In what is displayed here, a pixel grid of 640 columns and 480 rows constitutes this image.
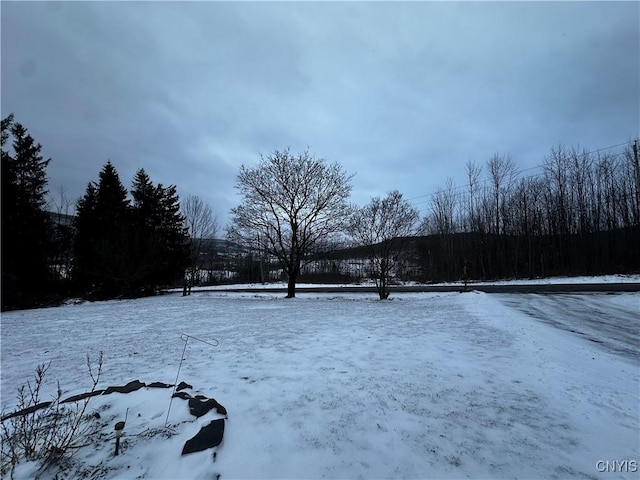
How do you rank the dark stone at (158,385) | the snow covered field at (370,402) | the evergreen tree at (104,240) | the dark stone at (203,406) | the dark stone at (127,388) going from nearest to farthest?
the snow covered field at (370,402)
the dark stone at (203,406)
the dark stone at (127,388)
the dark stone at (158,385)
the evergreen tree at (104,240)

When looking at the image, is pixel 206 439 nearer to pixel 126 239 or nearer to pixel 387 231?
pixel 387 231

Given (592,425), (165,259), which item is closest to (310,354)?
(592,425)

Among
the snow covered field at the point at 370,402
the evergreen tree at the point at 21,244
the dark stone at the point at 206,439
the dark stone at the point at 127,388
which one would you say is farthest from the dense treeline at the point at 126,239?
the dark stone at the point at 206,439

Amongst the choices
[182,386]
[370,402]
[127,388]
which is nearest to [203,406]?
[182,386]

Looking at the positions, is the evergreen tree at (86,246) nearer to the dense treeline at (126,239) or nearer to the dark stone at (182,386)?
the dense treeline at (126,239)

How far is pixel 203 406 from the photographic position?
3426 millimetres

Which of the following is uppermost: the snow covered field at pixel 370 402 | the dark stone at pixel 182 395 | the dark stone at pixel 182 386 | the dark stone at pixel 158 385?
the dark stone at pixel 182 395

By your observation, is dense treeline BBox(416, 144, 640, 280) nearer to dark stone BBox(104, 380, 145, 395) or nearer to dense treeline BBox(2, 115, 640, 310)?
dense treeline BBox(2, 115, 640, 310)

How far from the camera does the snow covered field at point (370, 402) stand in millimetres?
2534

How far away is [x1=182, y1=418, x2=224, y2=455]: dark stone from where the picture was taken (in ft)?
8.71

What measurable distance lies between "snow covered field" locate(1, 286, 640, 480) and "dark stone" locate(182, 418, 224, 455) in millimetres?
72

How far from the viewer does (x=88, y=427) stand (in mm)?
2898

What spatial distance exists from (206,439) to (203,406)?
71cm

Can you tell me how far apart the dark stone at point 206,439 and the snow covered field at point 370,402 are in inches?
2.8
